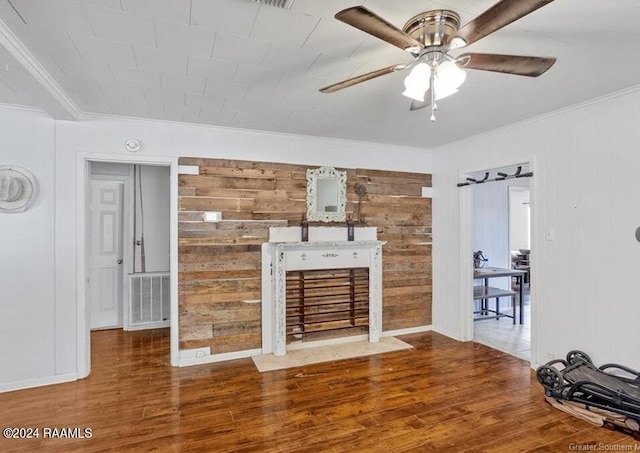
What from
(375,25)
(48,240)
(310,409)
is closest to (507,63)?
(375,25)

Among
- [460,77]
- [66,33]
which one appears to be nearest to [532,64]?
[460,77]

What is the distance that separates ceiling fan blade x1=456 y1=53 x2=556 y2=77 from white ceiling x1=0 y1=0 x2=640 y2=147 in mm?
224

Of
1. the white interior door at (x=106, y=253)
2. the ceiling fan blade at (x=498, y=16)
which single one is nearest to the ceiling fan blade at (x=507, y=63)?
the ceiling fan blade at (x=498, y=16)

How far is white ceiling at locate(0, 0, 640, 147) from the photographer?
174cm

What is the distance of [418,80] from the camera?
1.80 metres

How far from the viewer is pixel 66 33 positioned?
1.93 m

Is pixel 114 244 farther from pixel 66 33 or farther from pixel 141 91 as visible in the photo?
pixel 66 33

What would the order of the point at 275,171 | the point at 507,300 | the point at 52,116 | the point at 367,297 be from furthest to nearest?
the point at 507,300, the point at 367,297, the point at 275,171, the point at 52,116

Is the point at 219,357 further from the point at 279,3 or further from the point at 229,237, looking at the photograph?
the point at 279,3

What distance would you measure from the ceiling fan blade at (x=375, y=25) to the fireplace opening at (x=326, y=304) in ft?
9.33

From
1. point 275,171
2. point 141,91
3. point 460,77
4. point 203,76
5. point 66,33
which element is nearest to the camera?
point 460,77

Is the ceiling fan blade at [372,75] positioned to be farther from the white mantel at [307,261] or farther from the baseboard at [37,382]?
the baseboard at [37,382]

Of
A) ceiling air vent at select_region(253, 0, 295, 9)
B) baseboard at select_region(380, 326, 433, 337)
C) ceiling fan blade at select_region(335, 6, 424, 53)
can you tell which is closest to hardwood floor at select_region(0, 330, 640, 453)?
baseboard at select_region(380, 326, 433, 337)

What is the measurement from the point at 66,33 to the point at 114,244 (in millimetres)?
3647
